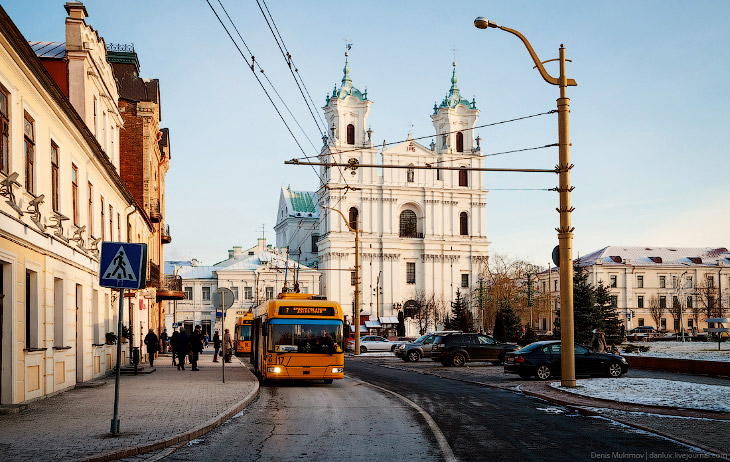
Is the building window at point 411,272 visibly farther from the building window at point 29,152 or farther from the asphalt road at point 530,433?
the building window at point 29,152

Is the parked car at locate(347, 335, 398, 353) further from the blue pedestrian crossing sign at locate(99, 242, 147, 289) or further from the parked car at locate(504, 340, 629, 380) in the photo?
the blue pedestrian crossing sign at locate(99, 242, 147, 289)

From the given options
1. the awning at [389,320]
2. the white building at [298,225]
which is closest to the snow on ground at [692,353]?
the awning at [389,320]

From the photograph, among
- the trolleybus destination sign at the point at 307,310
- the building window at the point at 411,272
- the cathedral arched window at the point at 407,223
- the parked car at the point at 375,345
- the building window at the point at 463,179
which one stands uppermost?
the building window at the point at 463,179

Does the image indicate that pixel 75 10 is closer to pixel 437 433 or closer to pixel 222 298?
pixel 222 298

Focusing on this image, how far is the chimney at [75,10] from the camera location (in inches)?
980

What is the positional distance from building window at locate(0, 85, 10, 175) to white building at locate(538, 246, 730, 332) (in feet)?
313

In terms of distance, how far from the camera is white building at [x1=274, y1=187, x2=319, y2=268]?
117062mm

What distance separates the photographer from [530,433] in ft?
42.2

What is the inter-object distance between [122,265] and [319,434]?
3989 mm

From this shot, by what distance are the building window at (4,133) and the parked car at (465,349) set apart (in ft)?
82.0

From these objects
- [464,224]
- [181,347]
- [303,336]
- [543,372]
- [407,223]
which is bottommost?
[543,372]

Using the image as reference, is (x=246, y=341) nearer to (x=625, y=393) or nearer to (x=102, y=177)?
(x=102, y=177)

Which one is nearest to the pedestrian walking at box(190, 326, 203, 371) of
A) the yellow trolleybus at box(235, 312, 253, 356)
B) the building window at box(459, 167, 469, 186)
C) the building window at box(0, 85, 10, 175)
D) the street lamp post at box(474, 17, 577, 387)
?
the street lamp post at box(474, 17, 577, 387)

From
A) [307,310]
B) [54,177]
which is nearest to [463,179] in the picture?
[307,310]
